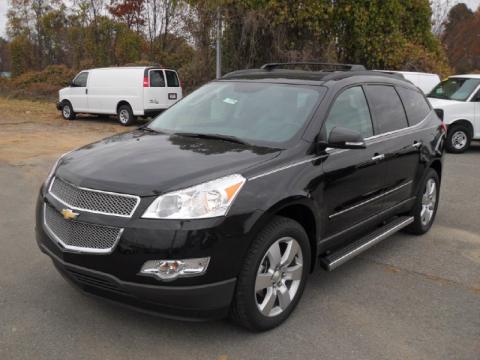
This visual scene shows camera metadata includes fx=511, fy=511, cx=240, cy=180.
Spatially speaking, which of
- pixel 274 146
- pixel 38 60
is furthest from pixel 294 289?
pixel 38 60

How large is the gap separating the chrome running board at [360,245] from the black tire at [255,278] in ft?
1.51

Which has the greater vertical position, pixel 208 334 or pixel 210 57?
pixel 210 57

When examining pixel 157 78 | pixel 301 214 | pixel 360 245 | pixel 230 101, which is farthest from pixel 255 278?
pixel 157 78

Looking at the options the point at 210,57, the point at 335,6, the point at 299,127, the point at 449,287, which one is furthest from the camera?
the point at 210,57

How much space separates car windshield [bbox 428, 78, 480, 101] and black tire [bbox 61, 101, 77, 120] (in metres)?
12.1

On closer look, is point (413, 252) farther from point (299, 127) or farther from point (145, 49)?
point (145, 49)

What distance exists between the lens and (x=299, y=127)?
3.85m

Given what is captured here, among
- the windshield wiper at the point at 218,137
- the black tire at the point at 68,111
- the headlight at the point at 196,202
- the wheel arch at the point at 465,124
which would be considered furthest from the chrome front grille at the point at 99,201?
the black tire at the point at 68,111

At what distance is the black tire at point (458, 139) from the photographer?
1170 centimetres

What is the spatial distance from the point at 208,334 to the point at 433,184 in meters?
3.47

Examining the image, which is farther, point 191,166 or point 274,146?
point 274,146

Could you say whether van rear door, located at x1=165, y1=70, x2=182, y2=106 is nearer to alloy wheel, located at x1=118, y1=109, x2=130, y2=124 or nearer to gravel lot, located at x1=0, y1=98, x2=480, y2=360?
alloy wheel, located at x1=118, y1=109, x2=130, y2=124

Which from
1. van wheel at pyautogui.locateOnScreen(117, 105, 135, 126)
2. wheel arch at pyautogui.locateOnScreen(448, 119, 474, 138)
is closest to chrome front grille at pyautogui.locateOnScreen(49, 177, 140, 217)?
wheel arch at pyautogui.locateOnScreen(448, 119, 474, 138)

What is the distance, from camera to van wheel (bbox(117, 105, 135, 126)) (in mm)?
Result: 16266
